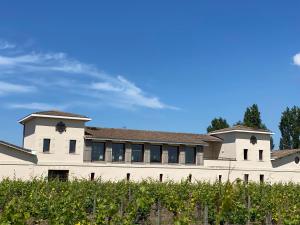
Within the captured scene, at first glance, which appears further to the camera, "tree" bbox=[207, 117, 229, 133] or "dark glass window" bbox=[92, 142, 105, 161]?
"tree" bbox=[207, 117, 229, 133]

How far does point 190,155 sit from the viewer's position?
43.8 meters

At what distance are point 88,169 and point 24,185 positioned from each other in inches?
514

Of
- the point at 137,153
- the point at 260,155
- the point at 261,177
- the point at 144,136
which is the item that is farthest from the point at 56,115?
the point at 261,177

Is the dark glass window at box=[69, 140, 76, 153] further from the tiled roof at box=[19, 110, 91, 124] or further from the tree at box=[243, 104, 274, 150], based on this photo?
the tree at box=[243, 104, 274, 150]

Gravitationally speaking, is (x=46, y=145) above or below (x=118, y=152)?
above

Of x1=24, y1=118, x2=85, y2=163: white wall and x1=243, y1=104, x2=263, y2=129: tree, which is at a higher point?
x1=243, y1=104, x2=263, y2=129: tree

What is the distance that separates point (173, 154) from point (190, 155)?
186cm

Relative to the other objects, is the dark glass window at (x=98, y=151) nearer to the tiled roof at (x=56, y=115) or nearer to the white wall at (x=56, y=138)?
the white wall at (x=56, y=138)

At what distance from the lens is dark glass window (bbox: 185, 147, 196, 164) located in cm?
4341

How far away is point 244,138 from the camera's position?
46.6 meters

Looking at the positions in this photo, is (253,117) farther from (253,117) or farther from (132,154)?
(132,154)

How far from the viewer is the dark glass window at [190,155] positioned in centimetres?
4341

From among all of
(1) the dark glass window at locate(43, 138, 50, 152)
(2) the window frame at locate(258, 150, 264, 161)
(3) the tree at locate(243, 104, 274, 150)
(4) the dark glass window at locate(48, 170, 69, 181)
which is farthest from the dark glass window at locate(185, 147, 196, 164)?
(3) the tree at locate(243, 104, 274, 150)

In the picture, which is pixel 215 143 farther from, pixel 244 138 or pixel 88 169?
pixel 88 169
